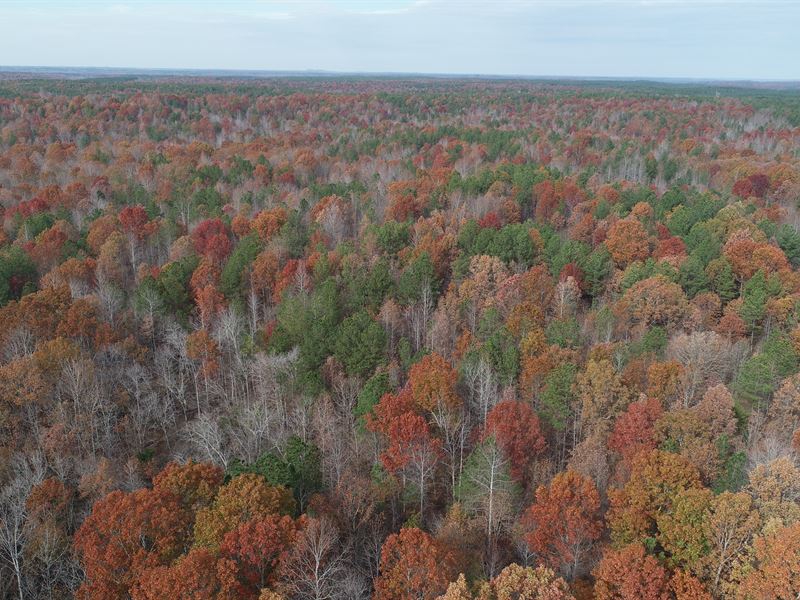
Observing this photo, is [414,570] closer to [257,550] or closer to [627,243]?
[257,550]

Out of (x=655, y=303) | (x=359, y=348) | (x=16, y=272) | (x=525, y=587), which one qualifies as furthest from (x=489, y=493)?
(x=16, y=272)

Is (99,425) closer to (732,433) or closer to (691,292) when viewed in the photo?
(732,433)

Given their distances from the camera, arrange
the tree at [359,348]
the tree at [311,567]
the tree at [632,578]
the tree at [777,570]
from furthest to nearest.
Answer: the tree at [359,348], the tree at [311,567], the tree at [632,578], the tree at [777,570]

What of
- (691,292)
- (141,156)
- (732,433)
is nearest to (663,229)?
(691,292)

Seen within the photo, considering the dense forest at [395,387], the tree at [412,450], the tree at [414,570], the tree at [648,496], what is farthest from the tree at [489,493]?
the tree at [414,570]

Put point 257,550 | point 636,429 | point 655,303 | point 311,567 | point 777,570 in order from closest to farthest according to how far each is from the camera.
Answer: point 777,570, point 311,567, point 257,550, point 636,429, point 655,303

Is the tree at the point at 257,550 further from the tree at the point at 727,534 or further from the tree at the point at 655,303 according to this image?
the tree at the point at 655,303

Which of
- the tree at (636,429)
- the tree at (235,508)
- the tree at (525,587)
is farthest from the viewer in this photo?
the tree at (636,429)
